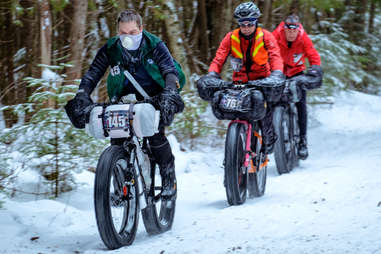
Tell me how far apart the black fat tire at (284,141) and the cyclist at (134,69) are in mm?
3041

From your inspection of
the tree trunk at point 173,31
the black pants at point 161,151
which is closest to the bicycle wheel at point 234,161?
the black pants at point 161,151

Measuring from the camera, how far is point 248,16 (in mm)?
5586

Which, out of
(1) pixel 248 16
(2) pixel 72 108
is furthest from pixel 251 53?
(2) pixel 72 108

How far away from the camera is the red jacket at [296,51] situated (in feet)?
24.4

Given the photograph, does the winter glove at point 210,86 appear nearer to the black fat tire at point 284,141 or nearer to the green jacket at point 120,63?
the green jacket at point 120,63

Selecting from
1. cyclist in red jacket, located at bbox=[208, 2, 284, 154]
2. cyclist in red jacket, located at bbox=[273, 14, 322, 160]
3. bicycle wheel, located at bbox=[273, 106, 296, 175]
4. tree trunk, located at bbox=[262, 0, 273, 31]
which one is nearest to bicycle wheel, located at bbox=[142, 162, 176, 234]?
cyclist in red jacket, located at bbox=[208, 2, 284, 154]

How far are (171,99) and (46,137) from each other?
2.06 m

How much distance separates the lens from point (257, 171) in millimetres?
5887

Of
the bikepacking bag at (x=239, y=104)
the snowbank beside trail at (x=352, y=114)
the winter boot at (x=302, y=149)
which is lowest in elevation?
the snowbank beside trail at (x=352, y=114)

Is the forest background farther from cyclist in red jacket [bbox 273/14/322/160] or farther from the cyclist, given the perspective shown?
cyclist in red jacket [bbox 273/14/322/160]

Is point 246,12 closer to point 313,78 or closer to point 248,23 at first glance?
point 248,23

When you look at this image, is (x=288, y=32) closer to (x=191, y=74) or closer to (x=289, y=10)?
(x=191, y=74)

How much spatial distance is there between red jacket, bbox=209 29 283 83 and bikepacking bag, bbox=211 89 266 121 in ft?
1.75

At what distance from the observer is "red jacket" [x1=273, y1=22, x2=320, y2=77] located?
743 centimetres
